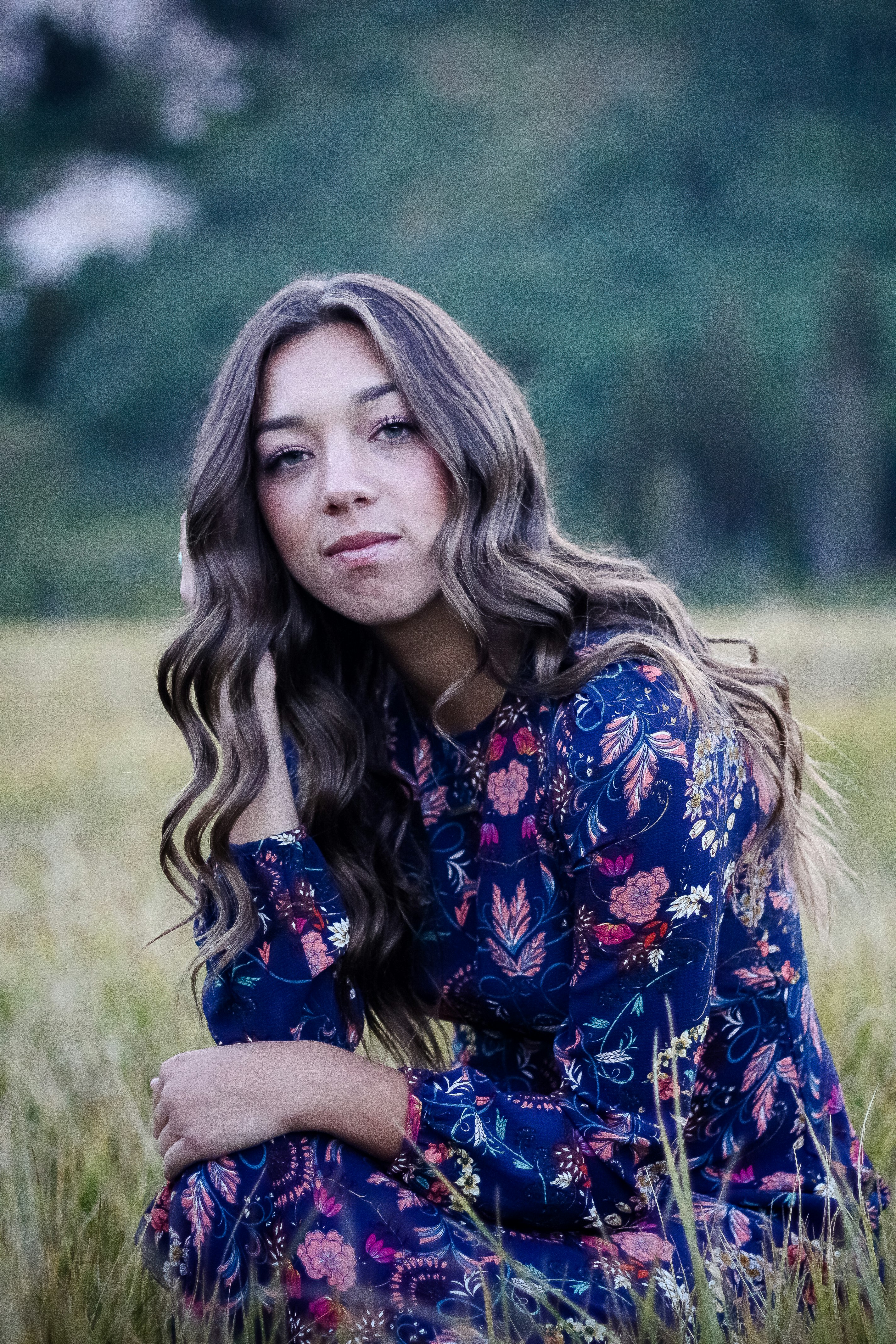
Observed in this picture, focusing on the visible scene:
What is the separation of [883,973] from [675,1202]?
1444 mm

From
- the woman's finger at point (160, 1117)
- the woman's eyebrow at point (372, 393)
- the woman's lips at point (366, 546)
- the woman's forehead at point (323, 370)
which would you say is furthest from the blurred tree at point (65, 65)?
the woman's finger at point (160, 1117)

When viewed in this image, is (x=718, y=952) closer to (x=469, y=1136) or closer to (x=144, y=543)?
(x=469, y=1136)

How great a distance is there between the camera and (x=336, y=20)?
76.2m

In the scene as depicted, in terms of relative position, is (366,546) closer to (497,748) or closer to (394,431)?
(394,431)

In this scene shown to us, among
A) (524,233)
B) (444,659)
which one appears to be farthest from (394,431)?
(524,233)

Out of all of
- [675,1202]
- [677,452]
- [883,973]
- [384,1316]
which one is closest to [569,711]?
[675,1202]

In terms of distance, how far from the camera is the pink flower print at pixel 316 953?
1.75m

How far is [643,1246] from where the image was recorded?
5.22 ft

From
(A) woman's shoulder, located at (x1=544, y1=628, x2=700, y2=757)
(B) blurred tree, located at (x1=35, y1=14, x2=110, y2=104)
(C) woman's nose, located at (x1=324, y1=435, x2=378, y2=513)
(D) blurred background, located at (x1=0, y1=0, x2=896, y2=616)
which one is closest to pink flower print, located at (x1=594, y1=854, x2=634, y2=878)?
(A) woman's shoulder, located at (x1=544, y1=628, x2=700, y2=757)

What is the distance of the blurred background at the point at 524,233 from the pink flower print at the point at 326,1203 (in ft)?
63.1

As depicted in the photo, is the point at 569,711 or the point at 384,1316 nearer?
the point at 384,1316

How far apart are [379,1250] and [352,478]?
3.48 feet

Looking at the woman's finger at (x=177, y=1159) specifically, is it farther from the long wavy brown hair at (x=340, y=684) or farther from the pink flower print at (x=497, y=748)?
the pink flower print at (x=497, y=748)

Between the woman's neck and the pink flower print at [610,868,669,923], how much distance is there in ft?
1.43
